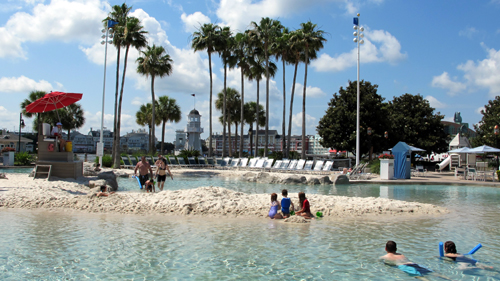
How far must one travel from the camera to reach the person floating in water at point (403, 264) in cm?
473

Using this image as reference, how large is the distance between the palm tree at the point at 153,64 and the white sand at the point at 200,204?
22.7m

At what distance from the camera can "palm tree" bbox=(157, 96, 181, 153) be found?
43906 mm

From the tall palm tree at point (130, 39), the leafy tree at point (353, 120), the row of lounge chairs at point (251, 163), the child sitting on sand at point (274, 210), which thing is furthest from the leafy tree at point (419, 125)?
the child sitting on sand at point (274, 210)

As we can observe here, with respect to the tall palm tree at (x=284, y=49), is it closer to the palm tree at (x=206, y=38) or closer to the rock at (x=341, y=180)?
the palm tree at (x=206, y=38)

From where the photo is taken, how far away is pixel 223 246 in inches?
233

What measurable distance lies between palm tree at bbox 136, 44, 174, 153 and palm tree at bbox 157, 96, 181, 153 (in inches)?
404

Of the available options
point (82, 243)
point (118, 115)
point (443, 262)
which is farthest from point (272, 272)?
point (118, 115)

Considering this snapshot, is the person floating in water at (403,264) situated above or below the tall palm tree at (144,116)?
below

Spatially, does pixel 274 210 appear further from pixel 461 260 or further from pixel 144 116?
pixel 144 116

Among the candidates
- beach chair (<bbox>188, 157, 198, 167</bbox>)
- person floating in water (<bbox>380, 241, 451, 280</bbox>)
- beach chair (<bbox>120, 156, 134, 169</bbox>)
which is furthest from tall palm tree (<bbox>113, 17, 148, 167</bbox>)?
person floating in water (<bbox>380, 241, 451, 280</bbox>)

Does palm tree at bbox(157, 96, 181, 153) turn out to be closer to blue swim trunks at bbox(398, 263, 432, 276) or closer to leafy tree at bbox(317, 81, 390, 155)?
leafy tree at bbox(317, 81, 390, 155)

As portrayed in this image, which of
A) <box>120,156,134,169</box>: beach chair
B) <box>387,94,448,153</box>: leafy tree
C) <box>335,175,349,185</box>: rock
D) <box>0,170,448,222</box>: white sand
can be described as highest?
<box>387,94,448,153</box>: leafy tree

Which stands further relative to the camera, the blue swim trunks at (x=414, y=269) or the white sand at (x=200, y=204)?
the white sand at (x=200, y=204)

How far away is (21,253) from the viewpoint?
17.4 feet
